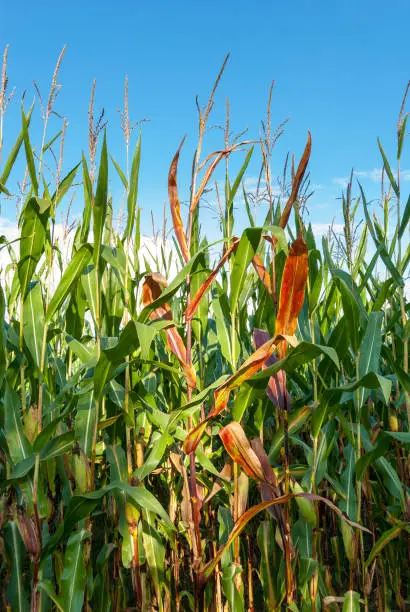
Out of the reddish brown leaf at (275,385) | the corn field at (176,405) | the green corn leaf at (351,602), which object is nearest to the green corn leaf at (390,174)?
the corn field at (176,405)

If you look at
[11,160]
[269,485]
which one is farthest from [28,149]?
[269,485]

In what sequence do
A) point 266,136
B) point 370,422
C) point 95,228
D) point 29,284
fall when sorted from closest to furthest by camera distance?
point 95,228, point 29,284, point 266,136, point 370,422

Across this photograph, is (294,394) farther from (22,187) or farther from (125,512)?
(22,187)

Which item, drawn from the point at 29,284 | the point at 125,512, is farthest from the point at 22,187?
the point at 125,512

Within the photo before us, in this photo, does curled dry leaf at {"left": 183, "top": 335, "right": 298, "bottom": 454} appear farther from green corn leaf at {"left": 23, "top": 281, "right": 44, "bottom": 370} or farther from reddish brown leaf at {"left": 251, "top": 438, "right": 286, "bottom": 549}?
green corn leaf at {"left": 23, "top": 281, "right": 44, "bottom": 370}

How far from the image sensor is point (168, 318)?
63.9 inches

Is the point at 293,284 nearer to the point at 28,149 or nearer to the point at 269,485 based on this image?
the point at 269,485

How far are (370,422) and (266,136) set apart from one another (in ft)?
3.93

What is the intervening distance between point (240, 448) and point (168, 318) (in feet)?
1.52

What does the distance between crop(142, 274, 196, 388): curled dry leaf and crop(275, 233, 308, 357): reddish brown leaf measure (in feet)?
1.00

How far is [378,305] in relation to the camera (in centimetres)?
191

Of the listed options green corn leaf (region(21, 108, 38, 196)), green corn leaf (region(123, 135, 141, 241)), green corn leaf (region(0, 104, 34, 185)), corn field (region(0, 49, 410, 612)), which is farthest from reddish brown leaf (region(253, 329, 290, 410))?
green corn leaf (region(0, 104, 34, 185))

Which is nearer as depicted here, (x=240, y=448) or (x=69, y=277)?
(x=240, y=448)

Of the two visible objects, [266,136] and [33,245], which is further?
[266,136]
